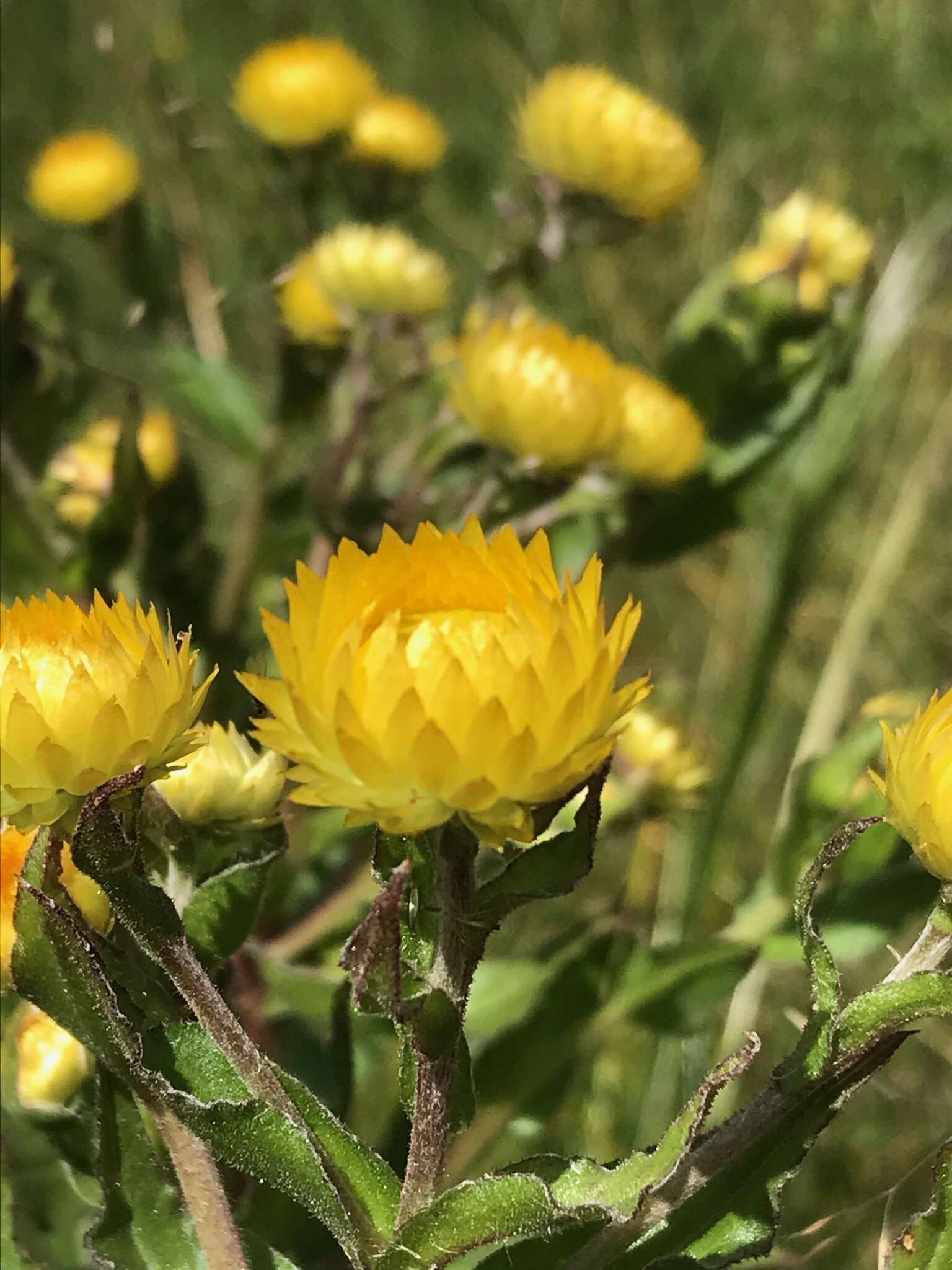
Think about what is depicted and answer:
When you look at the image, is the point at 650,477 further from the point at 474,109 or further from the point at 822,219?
the point at 474,109

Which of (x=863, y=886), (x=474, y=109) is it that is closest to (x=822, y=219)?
(x=863, y=886)

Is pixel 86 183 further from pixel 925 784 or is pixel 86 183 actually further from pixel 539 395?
pixel 925 784

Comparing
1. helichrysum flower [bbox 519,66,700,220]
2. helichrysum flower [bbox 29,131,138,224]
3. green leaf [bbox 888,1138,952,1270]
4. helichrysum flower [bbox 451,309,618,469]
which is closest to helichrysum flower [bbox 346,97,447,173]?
helichrysum flower [bbox 519,66,700,220]

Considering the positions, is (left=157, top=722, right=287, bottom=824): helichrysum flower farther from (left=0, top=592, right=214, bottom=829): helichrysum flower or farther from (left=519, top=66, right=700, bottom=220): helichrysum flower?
(left=519, top=66, right=700, bottom=220): helichrysum flower

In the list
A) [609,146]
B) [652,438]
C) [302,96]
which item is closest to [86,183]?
[302,96]

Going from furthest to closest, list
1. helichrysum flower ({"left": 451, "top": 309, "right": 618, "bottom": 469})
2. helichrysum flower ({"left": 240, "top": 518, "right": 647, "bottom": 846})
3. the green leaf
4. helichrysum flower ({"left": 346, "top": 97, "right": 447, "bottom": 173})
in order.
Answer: helichrysum flower ({"left": 346, "top": 97, "right": 447, "bottom": 173}) → helichrysum flower ({"left": 451, "top": 309, "right": 618, "bottom": 469}) → the green leaf → helichrysum flower ({"left": 240, "top": 518, "right": 647, "bottom": 846})

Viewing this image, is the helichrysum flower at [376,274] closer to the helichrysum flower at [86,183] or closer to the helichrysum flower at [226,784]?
the helichrysum flower at [86,183]

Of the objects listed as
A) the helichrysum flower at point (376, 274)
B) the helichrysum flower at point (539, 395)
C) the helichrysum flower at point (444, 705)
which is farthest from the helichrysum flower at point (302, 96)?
the helichrysum flower at point (444, 705)
